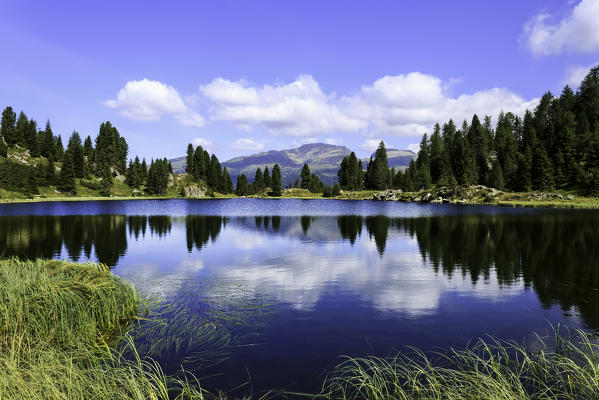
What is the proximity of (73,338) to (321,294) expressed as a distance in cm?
1291

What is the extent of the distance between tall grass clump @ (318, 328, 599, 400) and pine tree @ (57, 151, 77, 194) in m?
198

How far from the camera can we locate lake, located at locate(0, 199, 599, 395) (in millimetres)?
13430

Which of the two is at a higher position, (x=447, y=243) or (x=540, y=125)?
(x=540, y=125)

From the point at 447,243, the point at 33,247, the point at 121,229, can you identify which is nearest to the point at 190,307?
the point at 33,247

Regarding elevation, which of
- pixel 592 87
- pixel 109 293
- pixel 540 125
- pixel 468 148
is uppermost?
pixel 592 87

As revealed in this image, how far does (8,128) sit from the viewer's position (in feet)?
629

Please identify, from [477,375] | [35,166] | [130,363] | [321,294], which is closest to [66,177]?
[35,166]

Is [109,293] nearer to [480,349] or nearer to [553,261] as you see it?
[480,349]

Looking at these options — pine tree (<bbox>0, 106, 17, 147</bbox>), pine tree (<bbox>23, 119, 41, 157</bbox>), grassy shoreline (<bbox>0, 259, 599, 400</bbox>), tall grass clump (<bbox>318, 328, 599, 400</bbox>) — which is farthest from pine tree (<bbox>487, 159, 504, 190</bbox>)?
pine tree (<bbox>0, 106, 17, 147</bbox>)

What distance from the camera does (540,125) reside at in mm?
177250

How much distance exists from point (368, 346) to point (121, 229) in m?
51.1

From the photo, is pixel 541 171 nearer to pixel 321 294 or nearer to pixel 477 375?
pixel 321 294

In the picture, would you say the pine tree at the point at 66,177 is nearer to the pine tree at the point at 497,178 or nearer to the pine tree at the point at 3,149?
the pine tree at the point at 3,149

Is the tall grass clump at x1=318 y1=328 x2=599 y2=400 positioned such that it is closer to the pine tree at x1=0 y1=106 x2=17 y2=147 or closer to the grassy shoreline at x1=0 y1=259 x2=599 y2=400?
the grassy shoreline at x1=0 y1=259 x2=599 y2=400
